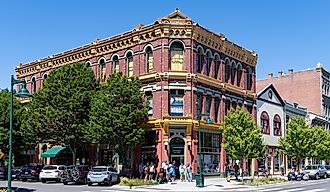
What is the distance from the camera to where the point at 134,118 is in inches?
1470

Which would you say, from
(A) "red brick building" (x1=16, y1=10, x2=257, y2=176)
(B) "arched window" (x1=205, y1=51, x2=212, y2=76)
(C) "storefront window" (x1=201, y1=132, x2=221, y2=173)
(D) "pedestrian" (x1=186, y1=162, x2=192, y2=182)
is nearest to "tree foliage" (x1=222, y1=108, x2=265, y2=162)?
(C) "storefront window" (x1=201, y1=132, x2=221, y2=173)

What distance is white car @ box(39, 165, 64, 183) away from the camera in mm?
36188

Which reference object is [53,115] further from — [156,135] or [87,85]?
[156,135]

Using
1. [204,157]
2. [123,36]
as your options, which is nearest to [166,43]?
[123,36]

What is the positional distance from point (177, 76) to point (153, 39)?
13.6 ft

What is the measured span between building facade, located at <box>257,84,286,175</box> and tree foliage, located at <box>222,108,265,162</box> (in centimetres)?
1261

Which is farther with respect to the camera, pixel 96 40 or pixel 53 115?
pixel 96 40

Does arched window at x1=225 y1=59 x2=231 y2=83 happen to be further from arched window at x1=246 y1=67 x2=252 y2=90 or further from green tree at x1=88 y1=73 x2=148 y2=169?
green tree at x1=88 y1=73 x2=148 y2=169

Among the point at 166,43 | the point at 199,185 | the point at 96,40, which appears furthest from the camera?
the point at 96,40

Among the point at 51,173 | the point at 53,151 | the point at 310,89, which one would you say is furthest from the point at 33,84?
the point at 310,89

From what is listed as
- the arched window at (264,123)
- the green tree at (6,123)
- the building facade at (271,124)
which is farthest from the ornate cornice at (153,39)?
the green tree at (6,123)

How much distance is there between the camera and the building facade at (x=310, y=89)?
72.1 meters

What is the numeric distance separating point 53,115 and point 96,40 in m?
11.2

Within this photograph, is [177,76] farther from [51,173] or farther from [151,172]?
[51,173]
